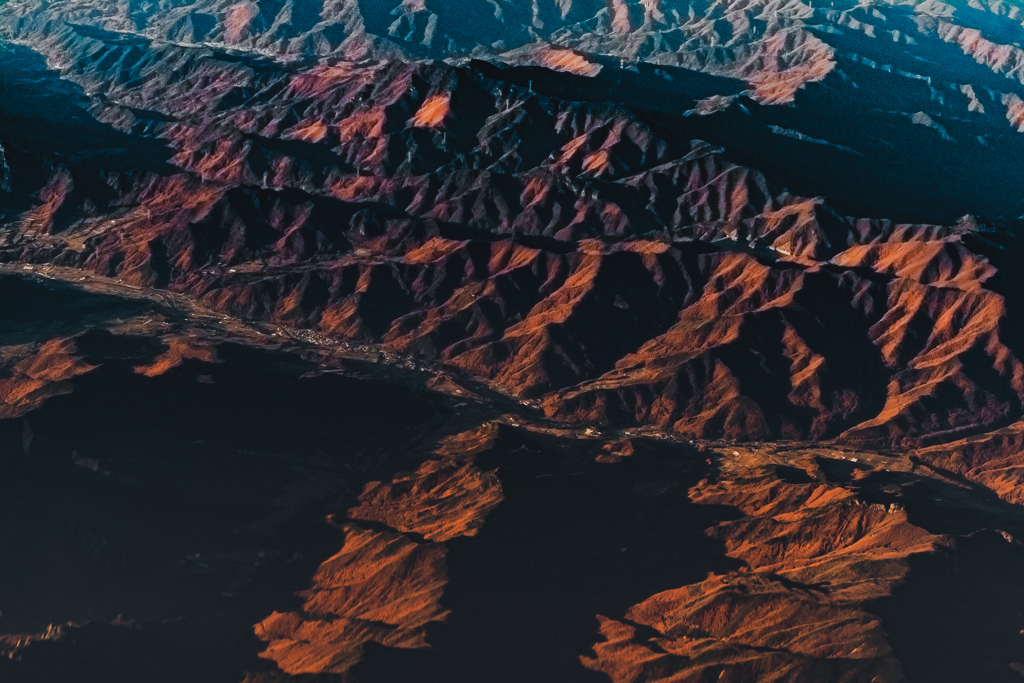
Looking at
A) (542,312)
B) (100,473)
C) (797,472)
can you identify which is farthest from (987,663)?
(100,473)

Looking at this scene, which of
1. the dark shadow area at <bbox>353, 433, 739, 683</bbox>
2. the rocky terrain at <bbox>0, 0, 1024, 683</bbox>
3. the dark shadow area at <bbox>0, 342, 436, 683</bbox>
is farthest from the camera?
the rocky terrain at <bbox>0, 0, 1024, 683</bbox>

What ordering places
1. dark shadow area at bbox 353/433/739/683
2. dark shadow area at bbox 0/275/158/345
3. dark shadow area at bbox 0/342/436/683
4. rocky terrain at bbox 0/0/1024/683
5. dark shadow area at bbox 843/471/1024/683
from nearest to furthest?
dark shadow area at bbox 353/433/739/683 < dark shadow area at bbox 843/471/1024/683 < dark shadow area at bbox 0/342/436/683 < rocky terrain at bbox 0/0/1024/683 < dark shadow area at bbox 0/275/158/345

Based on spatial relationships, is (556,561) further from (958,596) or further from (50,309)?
(50,309)

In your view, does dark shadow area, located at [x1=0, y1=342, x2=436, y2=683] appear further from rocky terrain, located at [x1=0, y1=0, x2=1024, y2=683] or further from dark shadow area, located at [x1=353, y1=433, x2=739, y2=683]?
dark shadow area, located at [x1=353, y1=433, x2=739, y2=683]

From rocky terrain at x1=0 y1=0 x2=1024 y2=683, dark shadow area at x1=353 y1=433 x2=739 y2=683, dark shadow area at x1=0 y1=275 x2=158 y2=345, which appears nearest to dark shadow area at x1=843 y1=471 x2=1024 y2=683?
rocky terrain at x1=0 y1=0 x2=1024 y2=683

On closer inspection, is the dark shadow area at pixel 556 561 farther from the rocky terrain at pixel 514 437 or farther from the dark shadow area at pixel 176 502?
the dark shadow area at pixel 176 502

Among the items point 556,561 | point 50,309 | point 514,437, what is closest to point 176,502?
point 514,437

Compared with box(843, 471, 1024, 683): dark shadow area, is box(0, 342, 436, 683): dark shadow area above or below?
below

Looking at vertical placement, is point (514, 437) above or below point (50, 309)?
above
